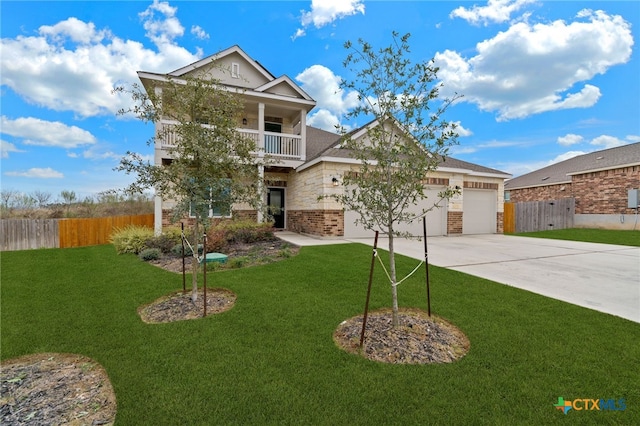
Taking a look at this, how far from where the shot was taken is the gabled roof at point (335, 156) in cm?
1078

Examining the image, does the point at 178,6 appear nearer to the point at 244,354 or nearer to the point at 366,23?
the point at 366,23

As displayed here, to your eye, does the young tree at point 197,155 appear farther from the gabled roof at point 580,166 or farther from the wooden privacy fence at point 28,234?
the gabled roof at point 580,166

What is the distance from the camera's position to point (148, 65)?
1134cm

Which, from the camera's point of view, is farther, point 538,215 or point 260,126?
point 538,215

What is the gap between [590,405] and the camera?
2.19 meters

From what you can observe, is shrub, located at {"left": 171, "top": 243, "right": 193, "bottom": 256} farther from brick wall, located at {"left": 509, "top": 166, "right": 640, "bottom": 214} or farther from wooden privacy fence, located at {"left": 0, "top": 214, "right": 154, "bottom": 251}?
brick wall, located at {"left": 509, "top": 166, "right": 640, "bottom": 214}

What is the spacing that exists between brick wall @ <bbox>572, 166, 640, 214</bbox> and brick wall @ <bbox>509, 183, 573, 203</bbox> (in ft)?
2.89

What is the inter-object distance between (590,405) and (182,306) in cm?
474

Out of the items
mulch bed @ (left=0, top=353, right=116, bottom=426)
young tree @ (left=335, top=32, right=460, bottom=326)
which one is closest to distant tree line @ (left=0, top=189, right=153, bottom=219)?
mulch bed @ (left=0, top=353, right=116, bottom=426)

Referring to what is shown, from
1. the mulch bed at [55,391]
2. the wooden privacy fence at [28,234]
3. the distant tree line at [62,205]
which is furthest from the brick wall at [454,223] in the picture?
the wooden privacy fence at [28,234]

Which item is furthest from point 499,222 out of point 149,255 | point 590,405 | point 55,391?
point 55,391

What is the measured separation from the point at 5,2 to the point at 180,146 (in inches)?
207

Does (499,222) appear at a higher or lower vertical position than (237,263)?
higher

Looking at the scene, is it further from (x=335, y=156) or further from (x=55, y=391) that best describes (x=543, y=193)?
(x=55, y=391)
